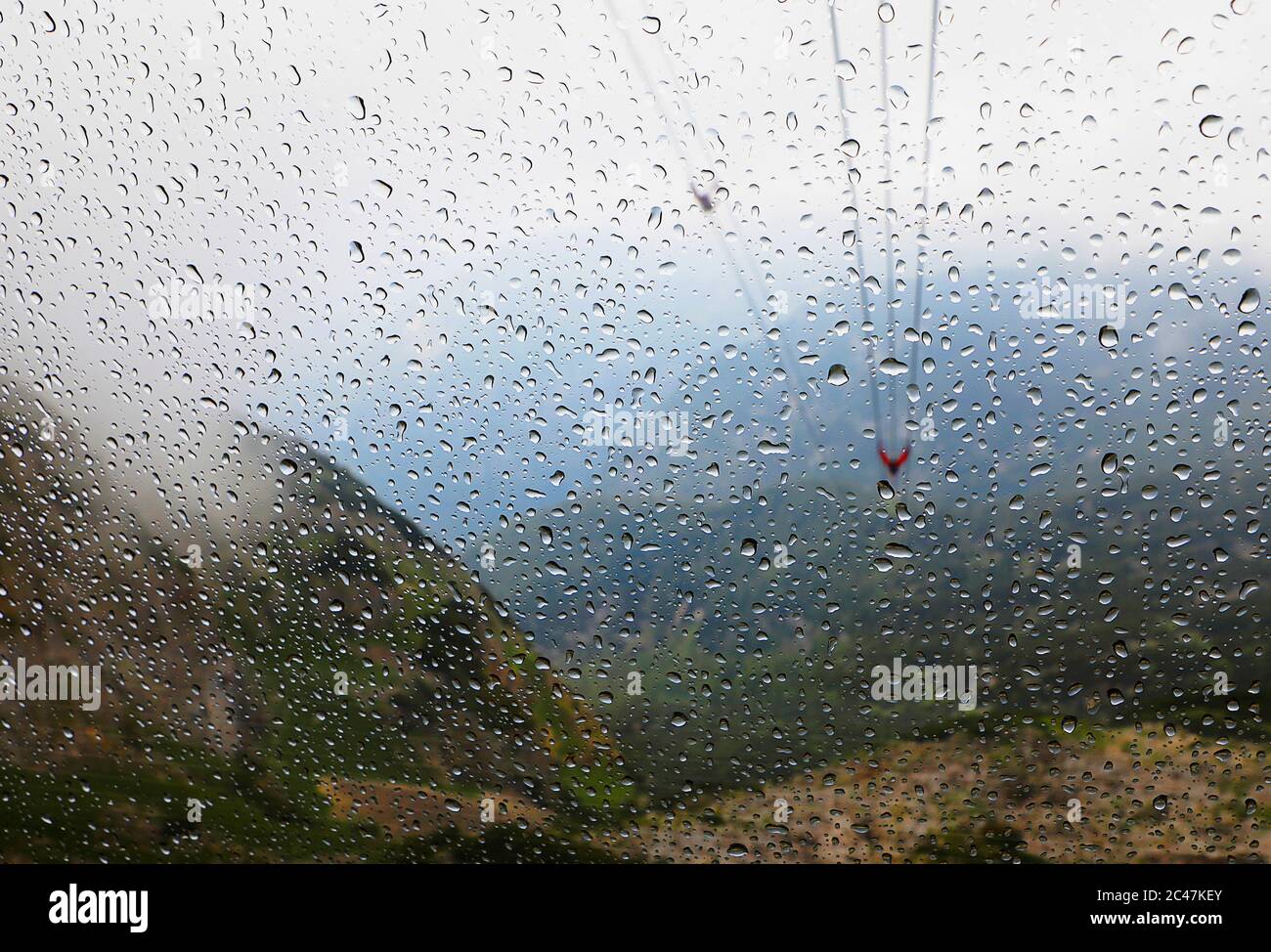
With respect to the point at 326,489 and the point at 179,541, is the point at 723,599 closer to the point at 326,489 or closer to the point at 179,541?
the point at 326,489

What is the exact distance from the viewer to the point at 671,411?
1016 mm

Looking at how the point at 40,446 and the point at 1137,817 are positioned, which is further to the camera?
the point at 40,446

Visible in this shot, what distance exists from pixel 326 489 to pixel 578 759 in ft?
1.82

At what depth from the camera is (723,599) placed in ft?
3.30

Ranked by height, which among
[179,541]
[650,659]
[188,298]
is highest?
[188,298]

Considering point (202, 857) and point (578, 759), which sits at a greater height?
point (578, 759)

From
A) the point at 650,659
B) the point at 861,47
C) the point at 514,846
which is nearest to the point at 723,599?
the point at 650,659

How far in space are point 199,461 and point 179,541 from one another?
128 mm

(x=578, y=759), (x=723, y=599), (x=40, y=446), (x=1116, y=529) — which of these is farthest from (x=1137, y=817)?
(x=40, y=446)

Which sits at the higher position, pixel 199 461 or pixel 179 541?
pixel 199 461

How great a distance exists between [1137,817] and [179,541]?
1449 mm

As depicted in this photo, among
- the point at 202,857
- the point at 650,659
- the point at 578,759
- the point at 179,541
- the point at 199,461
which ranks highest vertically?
the point at 199,461

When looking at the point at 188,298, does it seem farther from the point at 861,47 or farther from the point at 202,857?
the point at 861,47

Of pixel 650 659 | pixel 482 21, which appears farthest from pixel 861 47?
pixel 650 659
